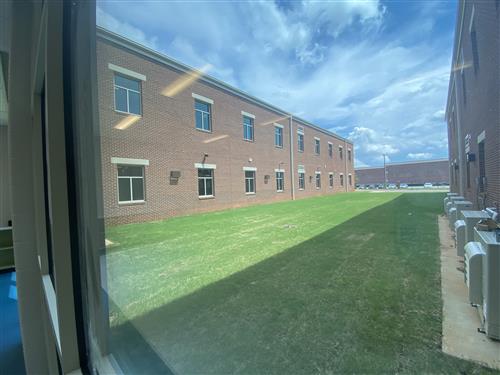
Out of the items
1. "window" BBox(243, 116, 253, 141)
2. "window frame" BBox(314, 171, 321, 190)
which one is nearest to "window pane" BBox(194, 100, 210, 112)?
"window" BBox(243, 116, 253, 141)

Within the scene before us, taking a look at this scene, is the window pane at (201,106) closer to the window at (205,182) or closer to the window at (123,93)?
the window at (205,182)

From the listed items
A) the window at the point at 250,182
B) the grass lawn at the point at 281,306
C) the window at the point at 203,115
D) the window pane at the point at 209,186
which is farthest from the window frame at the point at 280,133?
the grass lawn at the point at 281,306

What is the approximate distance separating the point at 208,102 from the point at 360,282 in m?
9.55

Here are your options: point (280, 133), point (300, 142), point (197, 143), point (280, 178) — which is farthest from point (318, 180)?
point (197, 143)

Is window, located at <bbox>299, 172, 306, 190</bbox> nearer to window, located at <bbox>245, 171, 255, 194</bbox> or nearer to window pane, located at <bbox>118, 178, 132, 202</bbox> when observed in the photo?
window, located at <bbox>245, 171, 255, 194</bbox>

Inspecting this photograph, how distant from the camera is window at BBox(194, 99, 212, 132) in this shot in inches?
409

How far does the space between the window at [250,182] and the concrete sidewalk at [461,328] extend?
1095cm

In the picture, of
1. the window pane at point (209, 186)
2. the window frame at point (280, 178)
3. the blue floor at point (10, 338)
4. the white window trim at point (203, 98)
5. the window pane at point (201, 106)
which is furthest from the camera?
the window frame at point (280, 178)

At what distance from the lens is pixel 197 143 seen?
10477 millimetres

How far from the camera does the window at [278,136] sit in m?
16.0

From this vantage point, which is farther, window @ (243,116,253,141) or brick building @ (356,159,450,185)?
window @ (243,116,253,141)

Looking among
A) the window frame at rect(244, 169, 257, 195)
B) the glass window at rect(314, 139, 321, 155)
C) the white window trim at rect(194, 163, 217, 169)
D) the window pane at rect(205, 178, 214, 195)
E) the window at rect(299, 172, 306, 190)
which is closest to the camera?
the white window trim at rect(194, 163, 217, 169)

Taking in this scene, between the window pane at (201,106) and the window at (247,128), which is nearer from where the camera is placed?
the window pane at (201,106)

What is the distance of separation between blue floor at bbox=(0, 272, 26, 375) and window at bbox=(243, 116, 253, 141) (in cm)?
1113
